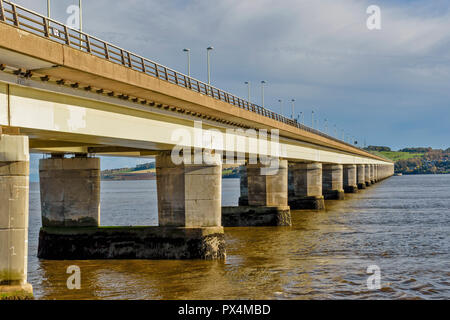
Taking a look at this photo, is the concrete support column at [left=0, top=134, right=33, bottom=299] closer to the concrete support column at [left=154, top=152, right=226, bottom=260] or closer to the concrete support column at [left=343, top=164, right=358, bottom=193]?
the concrete support column at [left=154, top=152, right=226, bottom=260]

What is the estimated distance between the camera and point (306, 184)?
61969 mm

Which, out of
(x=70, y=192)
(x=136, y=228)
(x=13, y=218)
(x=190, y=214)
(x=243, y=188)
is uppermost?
(x=70, y=192)

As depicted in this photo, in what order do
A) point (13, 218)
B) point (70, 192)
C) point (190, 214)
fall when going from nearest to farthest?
point (13, 218) < point (190, 214) < point (70, 192)

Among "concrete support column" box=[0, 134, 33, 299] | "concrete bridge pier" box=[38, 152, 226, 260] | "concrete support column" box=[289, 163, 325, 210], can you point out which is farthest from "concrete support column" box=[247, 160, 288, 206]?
"concrete support column" box=[0, 134, 33, 299]

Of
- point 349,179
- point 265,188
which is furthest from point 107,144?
point 349,179

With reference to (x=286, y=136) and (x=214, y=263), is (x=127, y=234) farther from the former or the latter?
(x=286, y=136)

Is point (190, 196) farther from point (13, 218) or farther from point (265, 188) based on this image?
point (265, 188)

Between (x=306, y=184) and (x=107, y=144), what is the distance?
38.6m

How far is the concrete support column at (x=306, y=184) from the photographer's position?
6044 cm

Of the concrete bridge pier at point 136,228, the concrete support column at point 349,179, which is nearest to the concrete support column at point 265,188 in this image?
the concrete bridge pier at point 136,228

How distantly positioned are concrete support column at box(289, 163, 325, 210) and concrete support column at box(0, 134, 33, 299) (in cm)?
4617

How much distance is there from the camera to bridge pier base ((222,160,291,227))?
143ft

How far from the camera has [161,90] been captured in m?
23.7

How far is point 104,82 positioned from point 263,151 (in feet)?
76.2
